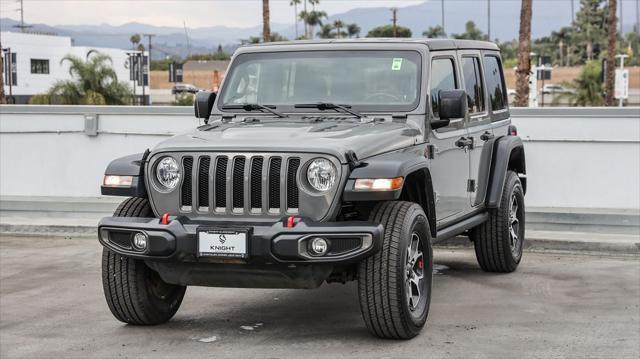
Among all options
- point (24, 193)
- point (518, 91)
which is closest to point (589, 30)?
point (518, 91)

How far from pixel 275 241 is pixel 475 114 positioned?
334 centimetres

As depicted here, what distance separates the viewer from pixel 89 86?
167ft

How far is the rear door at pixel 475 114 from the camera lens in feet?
30.1

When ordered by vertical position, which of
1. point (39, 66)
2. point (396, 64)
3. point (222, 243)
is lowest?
point (222, 243)

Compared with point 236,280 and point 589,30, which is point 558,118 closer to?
point 236,280

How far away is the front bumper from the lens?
6629mm

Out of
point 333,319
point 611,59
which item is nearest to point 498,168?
point 333,319

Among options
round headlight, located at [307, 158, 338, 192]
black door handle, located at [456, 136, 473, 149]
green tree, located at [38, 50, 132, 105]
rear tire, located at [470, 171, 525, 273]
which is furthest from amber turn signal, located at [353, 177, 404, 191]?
green tree, located at [38, 50, 132, 105]

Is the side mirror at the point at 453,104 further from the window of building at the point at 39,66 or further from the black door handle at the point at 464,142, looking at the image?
the window of building at the point at 39,66

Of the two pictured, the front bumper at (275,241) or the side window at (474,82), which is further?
the side window at (474,82)

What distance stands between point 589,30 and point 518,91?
340ft

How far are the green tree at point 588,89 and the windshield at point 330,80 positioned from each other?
41.9m

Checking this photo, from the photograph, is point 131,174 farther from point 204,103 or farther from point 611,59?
point 611,59

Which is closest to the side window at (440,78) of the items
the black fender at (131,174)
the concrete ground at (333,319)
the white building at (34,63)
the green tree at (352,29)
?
the concrete ground at (333,319)
